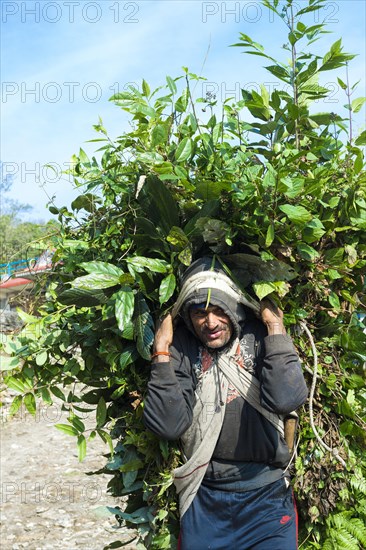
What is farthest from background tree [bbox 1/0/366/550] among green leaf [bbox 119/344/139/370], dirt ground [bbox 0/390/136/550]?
dirt ground [bbox 0/390/136/550]

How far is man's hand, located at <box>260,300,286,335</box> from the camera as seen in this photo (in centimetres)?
310

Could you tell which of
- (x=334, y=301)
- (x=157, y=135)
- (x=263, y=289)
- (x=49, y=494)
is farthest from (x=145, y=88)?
(x=49, y=494)

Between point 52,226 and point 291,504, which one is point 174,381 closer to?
point 291,504

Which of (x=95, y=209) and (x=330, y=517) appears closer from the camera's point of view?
(x=330, y=517)

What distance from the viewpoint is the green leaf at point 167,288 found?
10.0ft

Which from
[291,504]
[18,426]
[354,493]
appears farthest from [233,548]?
[18,426]

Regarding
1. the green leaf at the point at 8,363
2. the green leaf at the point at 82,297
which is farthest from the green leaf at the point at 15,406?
the green leaf at the point at 82,297

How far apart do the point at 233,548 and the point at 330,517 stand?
51 cm

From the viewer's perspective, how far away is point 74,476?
8312 mm

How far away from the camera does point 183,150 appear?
319cm

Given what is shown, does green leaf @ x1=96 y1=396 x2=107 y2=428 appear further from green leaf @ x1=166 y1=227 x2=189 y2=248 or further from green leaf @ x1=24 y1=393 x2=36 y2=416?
green leaf @ x1=166 y1=227 x2=189 y2=248

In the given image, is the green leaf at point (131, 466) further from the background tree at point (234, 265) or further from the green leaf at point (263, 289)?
the green leaf at point (263, 289)

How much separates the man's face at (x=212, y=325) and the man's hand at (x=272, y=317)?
16 cm

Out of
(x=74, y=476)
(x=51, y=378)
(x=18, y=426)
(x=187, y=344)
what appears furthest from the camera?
(x=18, y=426)
